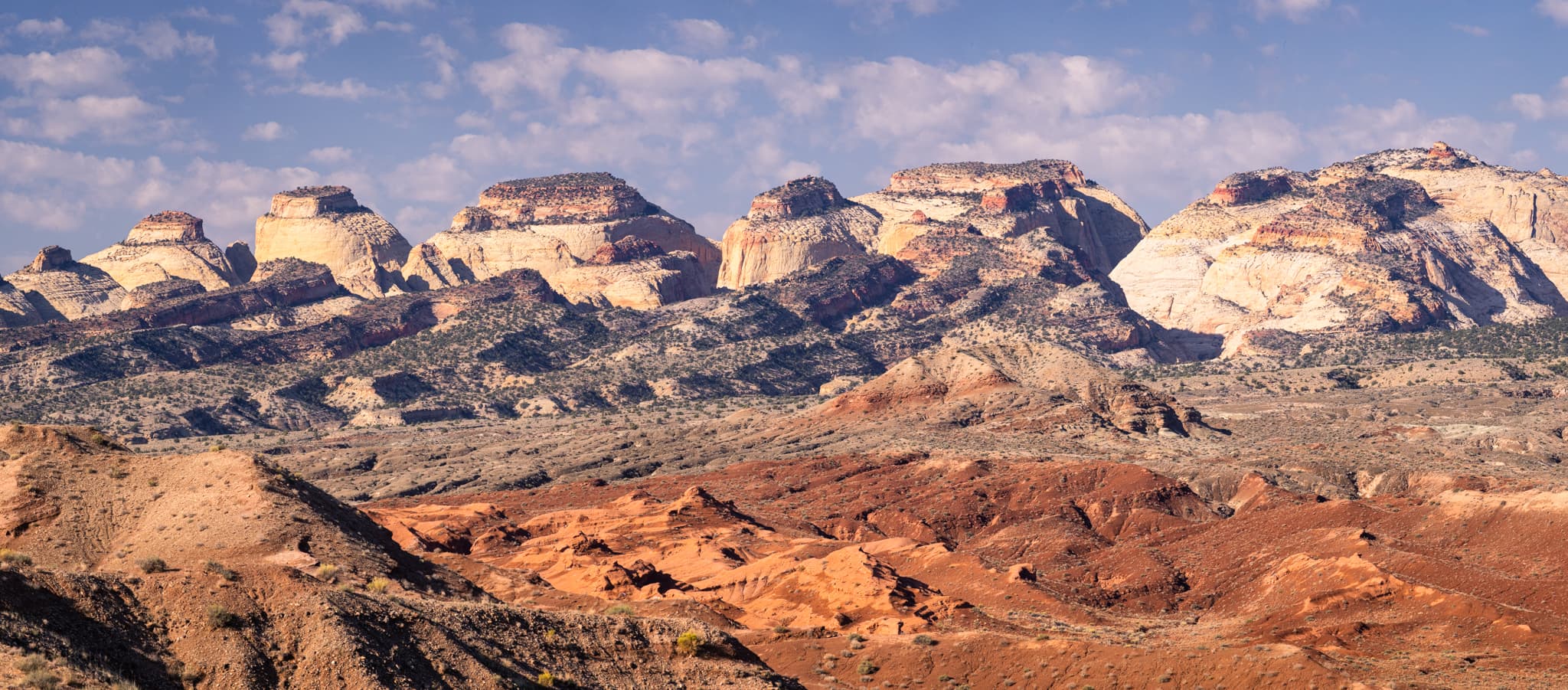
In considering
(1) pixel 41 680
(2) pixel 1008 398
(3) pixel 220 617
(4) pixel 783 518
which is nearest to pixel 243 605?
(3) pixel 220 617

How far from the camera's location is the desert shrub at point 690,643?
3281 centimetres

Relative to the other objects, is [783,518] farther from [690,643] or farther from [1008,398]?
[690,643]

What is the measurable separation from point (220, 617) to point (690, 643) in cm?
894

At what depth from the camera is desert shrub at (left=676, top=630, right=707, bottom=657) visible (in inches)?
1292

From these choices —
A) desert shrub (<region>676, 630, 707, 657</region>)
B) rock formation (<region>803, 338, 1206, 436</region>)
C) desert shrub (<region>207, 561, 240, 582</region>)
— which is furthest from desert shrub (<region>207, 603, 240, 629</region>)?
rock formation (<region>803, 338, 1206, 436</region>)

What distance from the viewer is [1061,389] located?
122 meters

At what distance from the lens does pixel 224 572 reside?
29625 millimetres

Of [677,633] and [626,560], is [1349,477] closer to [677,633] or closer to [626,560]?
[626,560]

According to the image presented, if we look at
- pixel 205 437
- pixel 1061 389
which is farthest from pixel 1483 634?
pixel 205 437

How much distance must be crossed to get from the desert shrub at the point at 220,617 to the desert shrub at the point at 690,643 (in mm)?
8447

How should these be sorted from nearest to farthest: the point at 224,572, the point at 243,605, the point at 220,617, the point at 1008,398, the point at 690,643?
1. the point at 220,617
2. the point at 243,605
3. the point at 224,572
4. the point at 690,643
5. the point at 1008,398

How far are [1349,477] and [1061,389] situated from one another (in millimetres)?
33078

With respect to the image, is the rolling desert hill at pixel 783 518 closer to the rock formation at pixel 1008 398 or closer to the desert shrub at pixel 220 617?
the desert shrub at pixel 220 617

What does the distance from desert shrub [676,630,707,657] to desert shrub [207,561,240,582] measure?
8.23 meters
